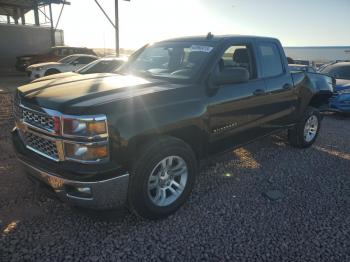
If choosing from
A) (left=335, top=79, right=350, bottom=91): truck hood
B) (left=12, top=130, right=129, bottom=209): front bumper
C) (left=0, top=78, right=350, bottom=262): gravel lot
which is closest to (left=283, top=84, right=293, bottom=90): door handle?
(left=0, top=78, right=350, bottom=262): gravel lot

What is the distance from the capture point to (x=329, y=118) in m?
8.90

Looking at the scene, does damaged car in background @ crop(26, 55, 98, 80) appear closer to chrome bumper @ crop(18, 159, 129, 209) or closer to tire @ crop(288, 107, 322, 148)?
tire @ crop(288, 107, 322, 148)

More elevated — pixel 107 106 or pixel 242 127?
pixel 107 106

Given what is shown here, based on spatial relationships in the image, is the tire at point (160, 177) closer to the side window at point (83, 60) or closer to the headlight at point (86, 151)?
the headlight at point (86, 151)

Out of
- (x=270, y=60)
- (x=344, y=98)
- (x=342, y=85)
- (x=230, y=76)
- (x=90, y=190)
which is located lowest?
(x=344, y=98)

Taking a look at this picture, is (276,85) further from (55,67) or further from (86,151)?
(55,67)

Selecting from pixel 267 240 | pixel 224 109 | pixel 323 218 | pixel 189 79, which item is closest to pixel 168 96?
pixel 189 79

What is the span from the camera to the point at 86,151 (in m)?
2.68

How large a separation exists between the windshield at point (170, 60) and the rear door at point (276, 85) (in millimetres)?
1020

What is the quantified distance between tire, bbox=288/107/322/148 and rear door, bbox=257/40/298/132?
0.51 metres

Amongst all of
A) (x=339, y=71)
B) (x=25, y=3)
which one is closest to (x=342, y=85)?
(x=339, y=71)

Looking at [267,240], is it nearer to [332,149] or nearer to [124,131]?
[124,131]

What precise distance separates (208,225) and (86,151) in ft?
4.81

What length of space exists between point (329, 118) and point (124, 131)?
7737mm
